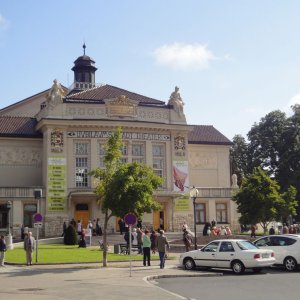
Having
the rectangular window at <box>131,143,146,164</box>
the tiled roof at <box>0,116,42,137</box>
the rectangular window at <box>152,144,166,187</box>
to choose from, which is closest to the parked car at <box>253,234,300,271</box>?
the rectangular window at <box>131,143,146,164</box>

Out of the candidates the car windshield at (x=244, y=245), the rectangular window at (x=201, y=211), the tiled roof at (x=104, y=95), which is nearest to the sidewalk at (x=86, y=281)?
the car windshield at (x=244, y=245)

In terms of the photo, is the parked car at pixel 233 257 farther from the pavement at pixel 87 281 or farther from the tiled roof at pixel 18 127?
the tiled roof at pixel 18 127

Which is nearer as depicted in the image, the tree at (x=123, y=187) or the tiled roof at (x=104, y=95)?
the tree at (x=123, y=187)

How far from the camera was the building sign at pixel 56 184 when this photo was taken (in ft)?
168

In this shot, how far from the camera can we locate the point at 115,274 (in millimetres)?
23391

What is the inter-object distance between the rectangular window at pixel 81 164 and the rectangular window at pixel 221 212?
1495cm

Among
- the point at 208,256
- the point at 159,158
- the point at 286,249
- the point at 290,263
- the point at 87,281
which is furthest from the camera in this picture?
the point at 159,158

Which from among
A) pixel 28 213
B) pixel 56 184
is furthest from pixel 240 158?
pixel 28 213

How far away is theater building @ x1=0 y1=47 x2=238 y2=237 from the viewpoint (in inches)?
2025

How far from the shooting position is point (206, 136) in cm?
6275

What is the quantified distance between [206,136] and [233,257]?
39729 millimetres

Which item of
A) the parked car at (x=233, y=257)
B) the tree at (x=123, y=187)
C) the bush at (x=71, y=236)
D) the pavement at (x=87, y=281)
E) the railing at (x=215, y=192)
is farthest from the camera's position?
the railing at (x=215, y=192)

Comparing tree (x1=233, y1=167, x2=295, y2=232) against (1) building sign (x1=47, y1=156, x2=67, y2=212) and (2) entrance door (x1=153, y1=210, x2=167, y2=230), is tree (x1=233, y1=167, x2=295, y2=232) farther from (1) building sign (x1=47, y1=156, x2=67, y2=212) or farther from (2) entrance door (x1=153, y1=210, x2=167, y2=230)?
(1) building sign (x1=47, y1=156, x2=67, y2=212)

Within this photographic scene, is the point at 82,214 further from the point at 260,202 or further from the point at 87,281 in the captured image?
the point at 87,281
